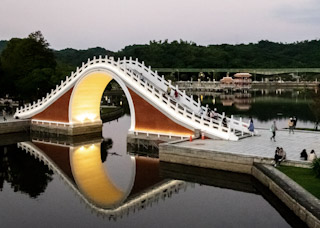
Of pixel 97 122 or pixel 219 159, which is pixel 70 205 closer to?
pixel 219 159

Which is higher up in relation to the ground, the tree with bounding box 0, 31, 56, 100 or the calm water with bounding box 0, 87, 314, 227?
the tree with bounding box 0, 31, 56, 100

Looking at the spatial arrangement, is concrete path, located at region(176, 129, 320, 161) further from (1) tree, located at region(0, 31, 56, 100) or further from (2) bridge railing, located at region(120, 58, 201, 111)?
(1) tree, located at region(0, 31, 56, 100)

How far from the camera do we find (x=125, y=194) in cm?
2008

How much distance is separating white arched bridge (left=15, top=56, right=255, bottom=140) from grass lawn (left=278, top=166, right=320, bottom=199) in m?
6.89

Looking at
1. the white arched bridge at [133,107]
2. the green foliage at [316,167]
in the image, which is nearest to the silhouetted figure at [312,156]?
the green foliage at [316,167]

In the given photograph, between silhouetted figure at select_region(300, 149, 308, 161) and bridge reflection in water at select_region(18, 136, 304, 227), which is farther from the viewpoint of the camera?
silhouetted figure at select_region(300, 149, 308, 161)

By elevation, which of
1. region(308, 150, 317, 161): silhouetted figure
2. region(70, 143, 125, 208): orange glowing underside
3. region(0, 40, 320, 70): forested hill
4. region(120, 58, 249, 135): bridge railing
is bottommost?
Answer: region(70, 143, 125, 208): orange glowing underside

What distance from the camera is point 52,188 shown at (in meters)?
21.2

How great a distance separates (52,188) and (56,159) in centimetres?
757

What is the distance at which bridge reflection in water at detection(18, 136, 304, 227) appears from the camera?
60.3ft

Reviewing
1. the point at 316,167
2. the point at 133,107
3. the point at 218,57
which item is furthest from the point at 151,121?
the point at 218,57

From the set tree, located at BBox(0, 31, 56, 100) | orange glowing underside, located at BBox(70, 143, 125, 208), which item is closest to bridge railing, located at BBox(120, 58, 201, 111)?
orange glowing underside, located at BBox(70, 143, 125, 208)

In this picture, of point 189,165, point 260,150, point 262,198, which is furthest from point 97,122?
point 262,198

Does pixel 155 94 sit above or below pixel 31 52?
below
